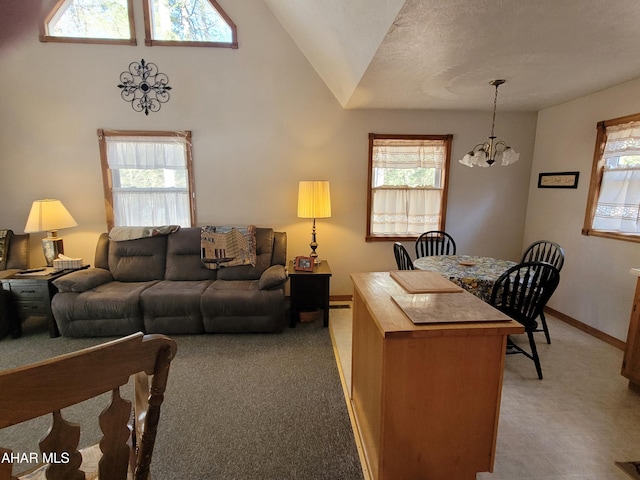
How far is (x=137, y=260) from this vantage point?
11.1ft

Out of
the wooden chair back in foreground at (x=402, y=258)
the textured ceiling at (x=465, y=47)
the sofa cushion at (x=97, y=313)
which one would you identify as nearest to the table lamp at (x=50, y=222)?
the sofa cushion at (x=97, y=313)

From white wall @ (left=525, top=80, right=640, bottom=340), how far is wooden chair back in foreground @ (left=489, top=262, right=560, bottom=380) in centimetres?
116

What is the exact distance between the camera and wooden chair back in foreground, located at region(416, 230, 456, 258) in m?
3.70

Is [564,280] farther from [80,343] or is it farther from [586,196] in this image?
[80,343]

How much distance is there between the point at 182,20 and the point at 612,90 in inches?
172

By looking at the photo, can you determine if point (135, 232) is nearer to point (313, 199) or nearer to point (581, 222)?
point (313, 199)

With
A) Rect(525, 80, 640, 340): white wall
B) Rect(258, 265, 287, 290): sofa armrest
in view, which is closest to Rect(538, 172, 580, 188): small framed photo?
Rect(525, 80, 640, 340): white wall

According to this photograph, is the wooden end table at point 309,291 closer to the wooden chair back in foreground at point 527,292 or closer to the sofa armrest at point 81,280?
the wooden chair back in foreground at point 527,292

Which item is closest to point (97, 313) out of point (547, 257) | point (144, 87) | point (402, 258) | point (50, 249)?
point (50, 249)

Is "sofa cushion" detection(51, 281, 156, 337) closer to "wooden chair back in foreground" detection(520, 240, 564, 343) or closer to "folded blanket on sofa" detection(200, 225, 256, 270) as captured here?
"folded blanket on sofa" detection(200, 225, 256, 270)

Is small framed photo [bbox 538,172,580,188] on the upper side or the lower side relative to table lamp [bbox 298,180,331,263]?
upper

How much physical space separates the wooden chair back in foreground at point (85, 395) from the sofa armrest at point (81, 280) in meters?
2.68

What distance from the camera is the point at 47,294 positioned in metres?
2.90

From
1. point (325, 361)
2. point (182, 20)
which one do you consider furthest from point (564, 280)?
point (182, 20)
